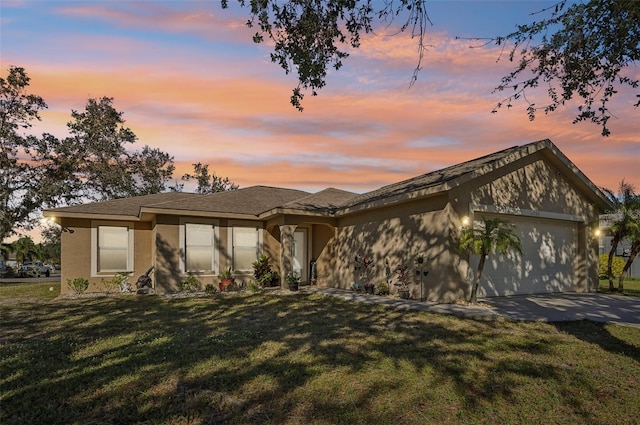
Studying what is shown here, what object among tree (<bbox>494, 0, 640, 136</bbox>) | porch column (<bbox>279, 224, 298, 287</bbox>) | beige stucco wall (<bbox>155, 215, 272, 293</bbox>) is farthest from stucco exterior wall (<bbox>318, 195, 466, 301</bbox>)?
beige stucco wall (<bbox>155, 215, 272, 293</bbox>)

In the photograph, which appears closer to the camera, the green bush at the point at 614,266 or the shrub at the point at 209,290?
the shrub at the point at 209,290

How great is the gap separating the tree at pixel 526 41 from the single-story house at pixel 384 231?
349cm

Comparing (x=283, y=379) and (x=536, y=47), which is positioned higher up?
(x=536, y=47)

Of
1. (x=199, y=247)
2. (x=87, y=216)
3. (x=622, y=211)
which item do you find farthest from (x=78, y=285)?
(x=622, y=211)

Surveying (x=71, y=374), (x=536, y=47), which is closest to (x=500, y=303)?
(x=536, y=47)

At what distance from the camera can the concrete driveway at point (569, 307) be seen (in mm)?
8859

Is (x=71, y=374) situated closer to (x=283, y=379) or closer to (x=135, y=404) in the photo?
(x=135, y=404)

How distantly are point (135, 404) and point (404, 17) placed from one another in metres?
6.10

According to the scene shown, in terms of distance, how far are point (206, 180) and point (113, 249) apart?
80.3ft

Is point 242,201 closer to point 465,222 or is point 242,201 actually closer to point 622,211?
point 465,222

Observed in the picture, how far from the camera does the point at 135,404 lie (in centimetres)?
418

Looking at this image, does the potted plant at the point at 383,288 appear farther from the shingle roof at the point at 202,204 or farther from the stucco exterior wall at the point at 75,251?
the stucco exterior wall at the point at 75,251

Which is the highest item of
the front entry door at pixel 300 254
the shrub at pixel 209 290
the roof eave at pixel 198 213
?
the roof eave at pixel 198 213

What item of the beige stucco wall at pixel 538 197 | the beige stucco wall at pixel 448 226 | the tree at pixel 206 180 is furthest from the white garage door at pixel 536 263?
the tree at pixel 206 180
